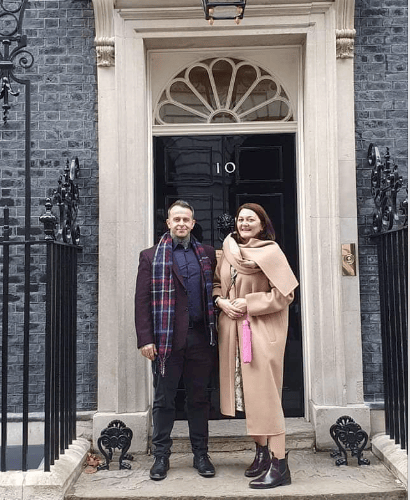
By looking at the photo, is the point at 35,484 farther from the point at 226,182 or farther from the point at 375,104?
the point at 375,104

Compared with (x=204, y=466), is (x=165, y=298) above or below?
above

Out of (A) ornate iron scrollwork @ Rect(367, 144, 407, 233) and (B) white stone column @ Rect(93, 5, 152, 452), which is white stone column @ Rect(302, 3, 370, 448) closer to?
(A) ornate iron scrollwork @ Rect(367, 144, 407, 233)

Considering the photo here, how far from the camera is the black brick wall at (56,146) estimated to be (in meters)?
5.42

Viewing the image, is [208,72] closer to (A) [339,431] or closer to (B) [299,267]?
(B) [299,267]

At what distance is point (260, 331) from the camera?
171 inches

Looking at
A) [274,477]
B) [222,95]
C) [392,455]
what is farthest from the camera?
[222,95]

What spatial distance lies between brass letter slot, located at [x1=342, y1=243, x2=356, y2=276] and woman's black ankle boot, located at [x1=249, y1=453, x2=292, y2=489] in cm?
177

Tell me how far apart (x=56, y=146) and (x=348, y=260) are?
2.81 meters

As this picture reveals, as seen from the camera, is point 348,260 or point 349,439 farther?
point 348,260

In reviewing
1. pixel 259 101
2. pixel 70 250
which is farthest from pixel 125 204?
pixel 259 101

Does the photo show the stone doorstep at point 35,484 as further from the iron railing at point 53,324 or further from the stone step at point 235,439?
the stone step at point 235,439

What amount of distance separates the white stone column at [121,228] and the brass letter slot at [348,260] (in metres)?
1.75

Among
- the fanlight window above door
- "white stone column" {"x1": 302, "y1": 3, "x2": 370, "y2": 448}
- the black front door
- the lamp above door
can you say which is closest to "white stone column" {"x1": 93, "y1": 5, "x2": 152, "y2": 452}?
the black front door

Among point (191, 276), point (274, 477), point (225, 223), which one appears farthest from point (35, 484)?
point (225, 223)
